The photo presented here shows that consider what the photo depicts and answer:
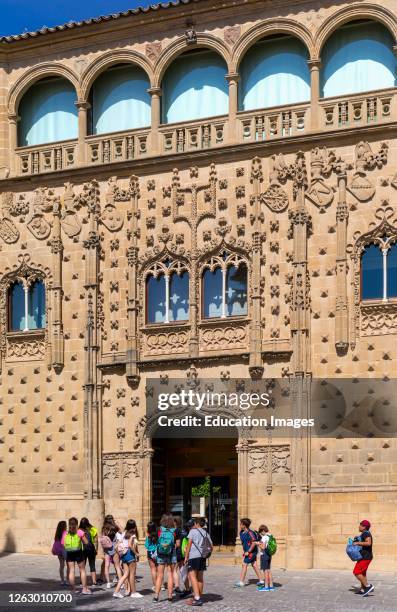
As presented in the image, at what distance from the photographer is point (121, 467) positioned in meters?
33.6

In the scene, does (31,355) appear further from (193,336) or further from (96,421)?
(193,336)

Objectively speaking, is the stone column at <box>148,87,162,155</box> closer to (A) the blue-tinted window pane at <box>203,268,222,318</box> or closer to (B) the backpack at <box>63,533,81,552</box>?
(A) the blue-tinted window pane at <box>203,268,222,318</box>

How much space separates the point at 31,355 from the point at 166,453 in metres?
4.60

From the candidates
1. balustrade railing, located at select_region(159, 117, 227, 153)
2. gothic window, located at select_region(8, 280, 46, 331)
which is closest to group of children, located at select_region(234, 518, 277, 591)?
Result: gothic window, located at select_region(8, 280, 46, 331)

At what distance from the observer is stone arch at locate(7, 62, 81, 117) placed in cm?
3606

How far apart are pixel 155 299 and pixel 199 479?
5.08 metres

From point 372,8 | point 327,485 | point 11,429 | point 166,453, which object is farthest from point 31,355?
point 372,8

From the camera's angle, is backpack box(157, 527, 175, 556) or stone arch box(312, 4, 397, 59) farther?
stone arch box(312, 4, 397, 59)

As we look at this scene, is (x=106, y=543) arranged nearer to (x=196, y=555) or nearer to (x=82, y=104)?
(x=196, y=555)

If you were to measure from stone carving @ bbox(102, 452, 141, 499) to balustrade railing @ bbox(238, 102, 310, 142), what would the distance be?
8902 mm

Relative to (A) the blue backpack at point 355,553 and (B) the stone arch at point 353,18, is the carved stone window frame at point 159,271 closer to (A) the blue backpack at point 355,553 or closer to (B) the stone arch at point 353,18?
(B) the stone arch at point 353,18

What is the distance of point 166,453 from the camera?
3469 centimetres

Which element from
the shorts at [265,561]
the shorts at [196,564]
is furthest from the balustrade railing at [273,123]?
the shorts at [196,564]

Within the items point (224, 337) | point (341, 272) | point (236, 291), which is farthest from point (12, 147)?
point (341, 272)
